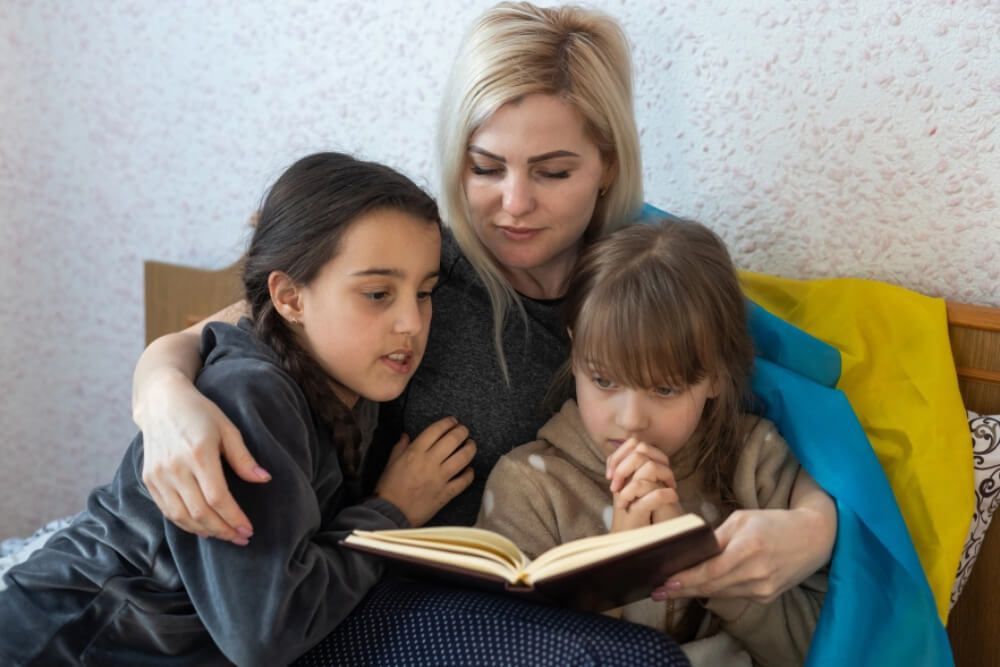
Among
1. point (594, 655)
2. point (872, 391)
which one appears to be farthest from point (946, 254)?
point (594, 655)

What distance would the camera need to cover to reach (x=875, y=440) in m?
1.61

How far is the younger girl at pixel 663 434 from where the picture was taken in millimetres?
1414

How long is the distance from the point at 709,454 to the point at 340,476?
1.59 feet

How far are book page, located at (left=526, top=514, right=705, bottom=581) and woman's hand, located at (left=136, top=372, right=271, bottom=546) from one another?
0.33 m

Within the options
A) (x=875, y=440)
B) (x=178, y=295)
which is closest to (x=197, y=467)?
(x=875, y=440)

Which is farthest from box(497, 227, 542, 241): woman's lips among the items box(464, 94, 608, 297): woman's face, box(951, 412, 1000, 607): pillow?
box(951, 412, 1000, 607): pillow

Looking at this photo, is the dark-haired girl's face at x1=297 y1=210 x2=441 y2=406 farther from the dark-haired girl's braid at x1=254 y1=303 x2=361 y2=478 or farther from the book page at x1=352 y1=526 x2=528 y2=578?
the book page at x1=352 y1=526 x2=528 y2=578

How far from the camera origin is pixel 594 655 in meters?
1.21

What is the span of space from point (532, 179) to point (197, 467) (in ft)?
2.07

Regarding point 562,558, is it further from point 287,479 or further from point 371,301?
point 371,301

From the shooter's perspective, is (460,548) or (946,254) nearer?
(460,548)

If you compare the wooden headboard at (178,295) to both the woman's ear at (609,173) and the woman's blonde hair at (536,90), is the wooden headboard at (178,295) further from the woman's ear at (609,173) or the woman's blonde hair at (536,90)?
the woman's ear at (609,173)

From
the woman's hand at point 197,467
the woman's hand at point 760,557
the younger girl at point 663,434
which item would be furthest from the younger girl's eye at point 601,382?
the woman's hand at point 197,467

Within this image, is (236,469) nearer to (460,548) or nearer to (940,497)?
(460,548)
